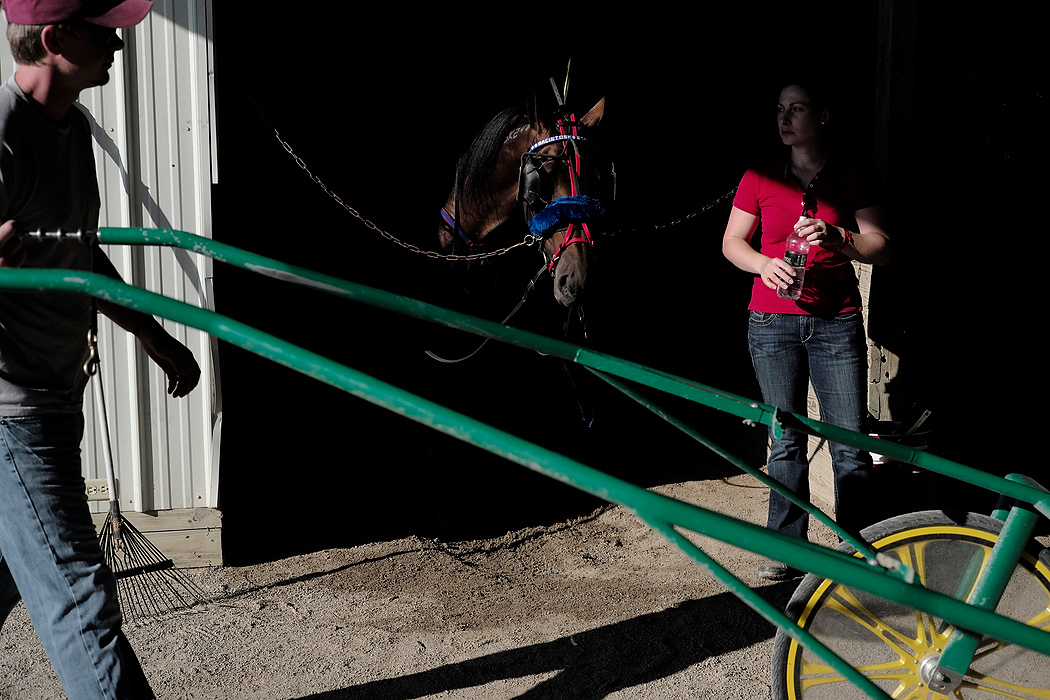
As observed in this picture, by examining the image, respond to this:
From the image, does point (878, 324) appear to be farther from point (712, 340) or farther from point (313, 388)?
point (313, 388)

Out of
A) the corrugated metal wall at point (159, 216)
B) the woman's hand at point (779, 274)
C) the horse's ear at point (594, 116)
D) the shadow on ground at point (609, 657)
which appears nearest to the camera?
the shadow on ground at point (609, 657)

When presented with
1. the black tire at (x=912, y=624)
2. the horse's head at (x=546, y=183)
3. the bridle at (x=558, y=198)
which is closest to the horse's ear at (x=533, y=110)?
the horse's head at (x=546, y=183)

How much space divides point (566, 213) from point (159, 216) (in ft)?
5.51

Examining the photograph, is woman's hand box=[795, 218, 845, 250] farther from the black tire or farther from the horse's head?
the black tire

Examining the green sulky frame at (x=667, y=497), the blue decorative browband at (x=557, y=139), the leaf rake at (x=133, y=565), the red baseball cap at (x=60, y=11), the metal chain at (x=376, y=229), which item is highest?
the red baseball cap at (x=60, y=11)

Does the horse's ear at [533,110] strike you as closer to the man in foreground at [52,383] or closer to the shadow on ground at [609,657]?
the man in foreground at [52,383]

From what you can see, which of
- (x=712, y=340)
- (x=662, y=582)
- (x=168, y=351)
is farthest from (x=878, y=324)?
(x=168, y=351)

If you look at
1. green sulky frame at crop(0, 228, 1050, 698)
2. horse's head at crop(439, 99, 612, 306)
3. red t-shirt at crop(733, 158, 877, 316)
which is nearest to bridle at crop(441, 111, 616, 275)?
horse's head at crop(439, 99, 612, 306)

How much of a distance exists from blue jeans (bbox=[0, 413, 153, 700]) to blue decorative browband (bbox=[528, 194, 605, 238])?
2.09 m

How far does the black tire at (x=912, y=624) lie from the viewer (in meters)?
2.47

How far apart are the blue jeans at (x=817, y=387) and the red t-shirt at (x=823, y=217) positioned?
0.06 m

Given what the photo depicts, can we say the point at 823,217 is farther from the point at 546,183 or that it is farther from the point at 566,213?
the point at 546,183

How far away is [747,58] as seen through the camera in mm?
6148

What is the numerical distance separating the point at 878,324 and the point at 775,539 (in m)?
2.91
